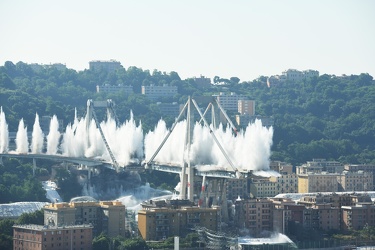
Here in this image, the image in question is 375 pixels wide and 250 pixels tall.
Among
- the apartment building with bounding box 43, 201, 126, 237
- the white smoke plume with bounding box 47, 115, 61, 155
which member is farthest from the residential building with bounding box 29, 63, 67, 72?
the apartment building with bounding box 43, 201, 126, 237

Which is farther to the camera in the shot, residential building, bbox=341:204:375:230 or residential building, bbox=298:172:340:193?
residential building, bbox=298:172:340:193

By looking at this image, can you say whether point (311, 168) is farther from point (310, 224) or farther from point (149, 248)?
point (149, 248)

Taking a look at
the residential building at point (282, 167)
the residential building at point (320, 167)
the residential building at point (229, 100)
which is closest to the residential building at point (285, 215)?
the residential building at point (282, 167)

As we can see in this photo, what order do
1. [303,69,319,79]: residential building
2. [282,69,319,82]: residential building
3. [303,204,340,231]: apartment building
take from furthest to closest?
1. [303,69,319,79]: residential building
2. [282,69,319,82]: residential building
3. [303,204,340,231]: apartment building

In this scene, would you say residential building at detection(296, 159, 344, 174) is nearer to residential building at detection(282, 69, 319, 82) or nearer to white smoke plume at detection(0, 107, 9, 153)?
white smoke plume at detection(0, 107, 9, 153)

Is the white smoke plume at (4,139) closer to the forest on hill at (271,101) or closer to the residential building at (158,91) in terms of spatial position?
the forest on hill at (271,101)
